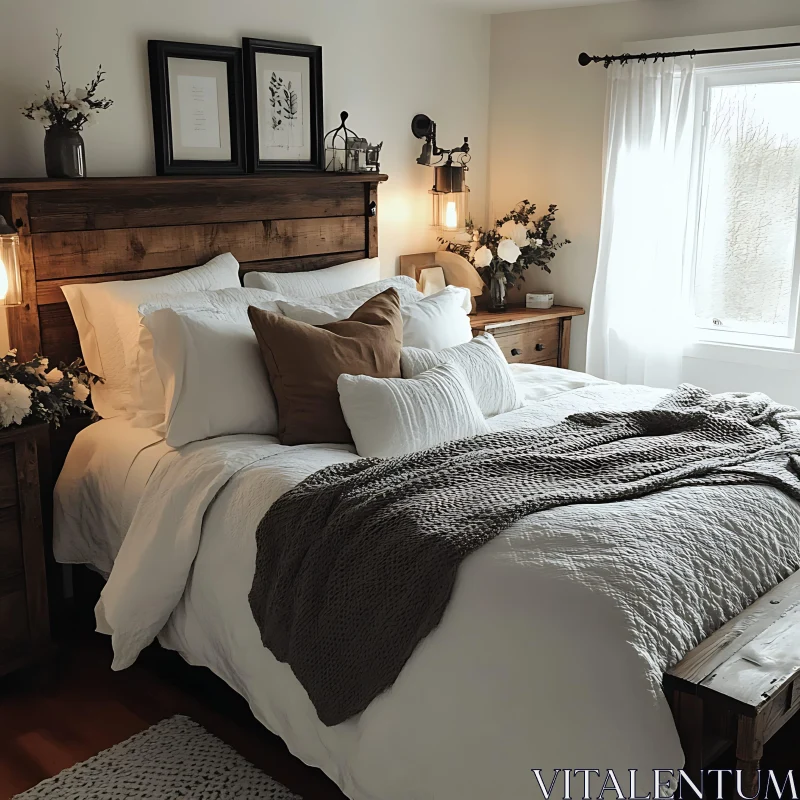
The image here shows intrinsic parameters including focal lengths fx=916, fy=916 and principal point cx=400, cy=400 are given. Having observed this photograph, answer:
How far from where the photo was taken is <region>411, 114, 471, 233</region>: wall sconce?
4316 mm

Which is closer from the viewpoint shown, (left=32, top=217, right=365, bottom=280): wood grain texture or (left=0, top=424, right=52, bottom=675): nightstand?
(left=0, top=424, right=52, bottom=675): nightstand

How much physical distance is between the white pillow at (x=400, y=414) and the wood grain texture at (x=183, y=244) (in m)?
1.02

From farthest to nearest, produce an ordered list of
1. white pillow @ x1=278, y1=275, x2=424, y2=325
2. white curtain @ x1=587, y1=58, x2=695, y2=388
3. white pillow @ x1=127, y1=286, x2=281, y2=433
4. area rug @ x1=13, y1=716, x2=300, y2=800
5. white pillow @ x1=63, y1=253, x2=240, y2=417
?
white curtain @ x1=587, y1=58, x2=695, y2=388, white pillow @ x1=278, y1=275, x2=424, y2=325, white pillow @ x1=63, y1=253, x2=240, y2=417, white pillow @ x1=127, y1=286, x2=281, y2=433, area rug @ x1=13, y1=716, x2=300, y2=800

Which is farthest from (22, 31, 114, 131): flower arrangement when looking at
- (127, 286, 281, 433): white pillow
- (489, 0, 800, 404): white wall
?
(489, 0, 800, 404): white wall

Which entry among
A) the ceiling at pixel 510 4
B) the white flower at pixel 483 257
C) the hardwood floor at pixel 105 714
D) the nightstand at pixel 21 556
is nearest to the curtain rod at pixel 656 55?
the ceiling at pixel 510 4

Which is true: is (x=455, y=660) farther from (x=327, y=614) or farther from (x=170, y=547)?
(x=170, y=547)

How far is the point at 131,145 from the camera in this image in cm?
328

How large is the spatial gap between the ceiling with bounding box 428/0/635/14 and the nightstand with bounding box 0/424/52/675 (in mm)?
2786

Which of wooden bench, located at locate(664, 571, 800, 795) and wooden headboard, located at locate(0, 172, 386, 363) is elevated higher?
wooden headboard, located at locate(0, 172, 386, 363)

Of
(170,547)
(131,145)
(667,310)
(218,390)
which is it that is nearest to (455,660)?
(170,547)

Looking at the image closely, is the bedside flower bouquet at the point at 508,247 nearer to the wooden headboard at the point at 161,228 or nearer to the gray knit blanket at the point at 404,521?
the wooden headboard at the point at 161,228

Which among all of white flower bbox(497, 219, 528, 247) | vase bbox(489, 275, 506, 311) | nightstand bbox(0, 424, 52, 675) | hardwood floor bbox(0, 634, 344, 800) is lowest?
hardwood floor bbox(0, 634, 344, 800)

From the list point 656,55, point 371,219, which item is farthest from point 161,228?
point 656,55

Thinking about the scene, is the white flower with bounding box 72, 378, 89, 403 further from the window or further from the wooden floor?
the window
